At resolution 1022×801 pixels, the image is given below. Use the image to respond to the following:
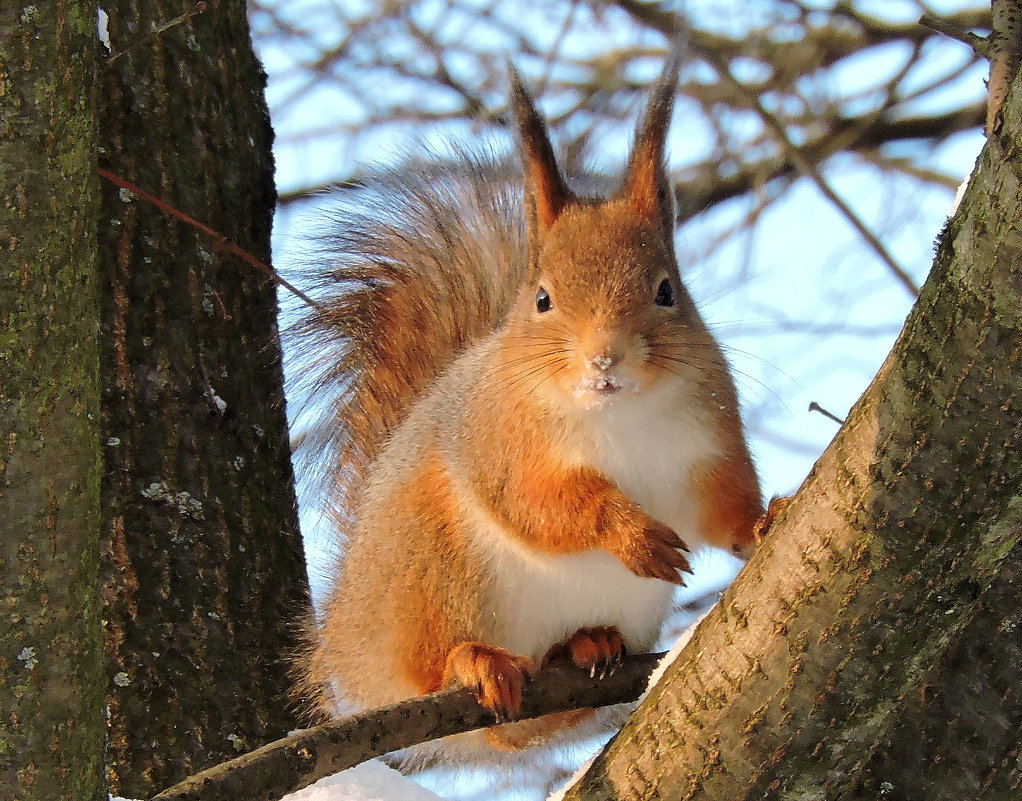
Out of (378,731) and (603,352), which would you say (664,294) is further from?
(378,731)

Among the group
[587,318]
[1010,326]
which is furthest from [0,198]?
[1010,326]

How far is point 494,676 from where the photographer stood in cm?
165

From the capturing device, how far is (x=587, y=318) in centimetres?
168

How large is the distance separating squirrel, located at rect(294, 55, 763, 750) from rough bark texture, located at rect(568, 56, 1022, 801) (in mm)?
405

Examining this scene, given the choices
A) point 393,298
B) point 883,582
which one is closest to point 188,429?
point 393,298

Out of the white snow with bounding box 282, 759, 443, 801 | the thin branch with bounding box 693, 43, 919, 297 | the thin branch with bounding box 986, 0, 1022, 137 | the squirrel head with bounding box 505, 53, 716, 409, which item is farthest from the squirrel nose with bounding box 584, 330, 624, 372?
the thin branch with bounding box 693, 43, 919, 297

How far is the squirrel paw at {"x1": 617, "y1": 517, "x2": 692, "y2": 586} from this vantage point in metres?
1.62

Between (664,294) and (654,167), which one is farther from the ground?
(654,167)

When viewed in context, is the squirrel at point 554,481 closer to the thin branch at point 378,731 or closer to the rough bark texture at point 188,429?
the thin branch at point 378,731

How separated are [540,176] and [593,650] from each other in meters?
0.78

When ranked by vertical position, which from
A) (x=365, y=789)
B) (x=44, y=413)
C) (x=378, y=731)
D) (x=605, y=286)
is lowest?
(x=365, y=789)

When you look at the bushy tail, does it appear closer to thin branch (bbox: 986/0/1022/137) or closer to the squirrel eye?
the squirrel eye

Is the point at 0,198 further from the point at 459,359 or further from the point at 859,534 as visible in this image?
the point at 459,359

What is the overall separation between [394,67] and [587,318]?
81.3 inches
